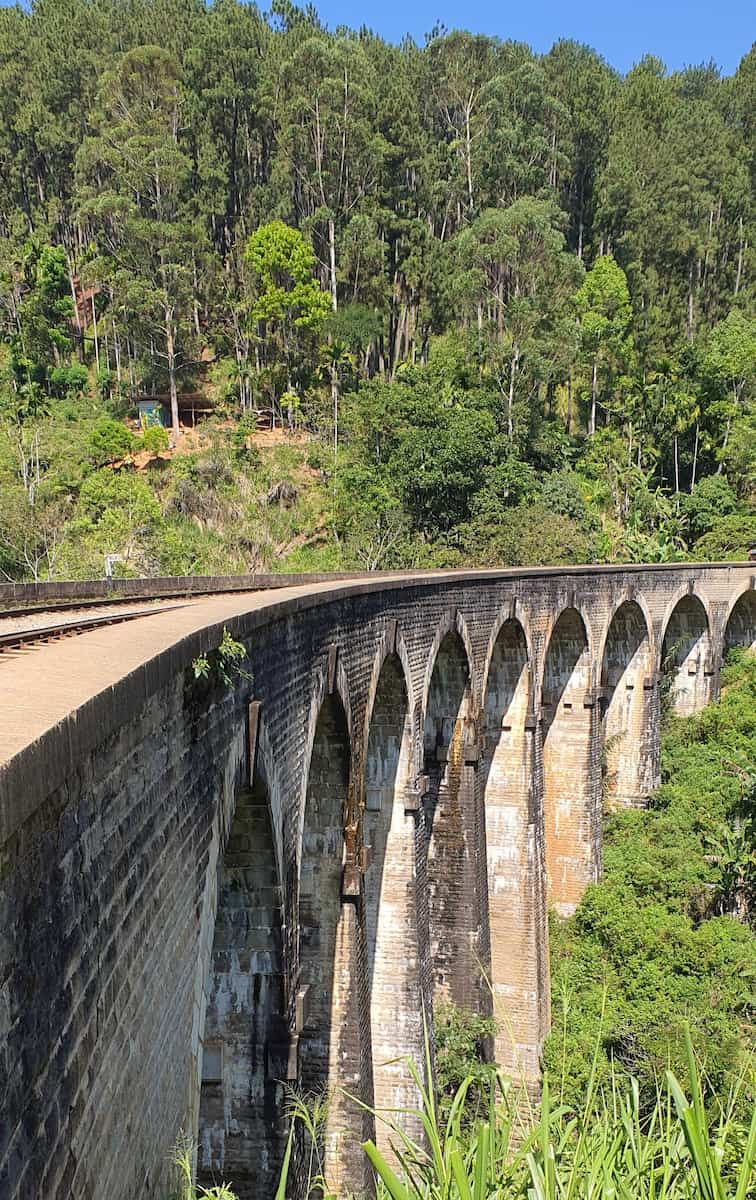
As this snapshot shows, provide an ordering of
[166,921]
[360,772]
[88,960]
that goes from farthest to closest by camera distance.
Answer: [360,772] < [166,921] < [88,960]

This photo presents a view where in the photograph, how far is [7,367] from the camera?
39.8 meters

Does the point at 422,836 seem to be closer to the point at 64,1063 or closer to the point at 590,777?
the point at 590,777

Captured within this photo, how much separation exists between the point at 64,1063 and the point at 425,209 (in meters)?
44.3

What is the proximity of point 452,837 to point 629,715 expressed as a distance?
10.4 metres

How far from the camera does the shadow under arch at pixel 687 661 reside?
88.1 feet

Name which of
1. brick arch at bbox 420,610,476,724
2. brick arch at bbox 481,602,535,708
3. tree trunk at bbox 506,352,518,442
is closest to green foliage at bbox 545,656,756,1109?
brick arch at bbox 420,610,476,724

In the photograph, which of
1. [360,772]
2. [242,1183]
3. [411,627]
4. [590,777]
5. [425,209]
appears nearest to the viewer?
[242,1183]

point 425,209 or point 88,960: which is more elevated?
point 425,209

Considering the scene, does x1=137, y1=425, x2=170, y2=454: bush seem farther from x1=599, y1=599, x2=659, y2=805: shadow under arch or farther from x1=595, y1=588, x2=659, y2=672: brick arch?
x1=595, y1=588, x2=659, y2=672: brick arch

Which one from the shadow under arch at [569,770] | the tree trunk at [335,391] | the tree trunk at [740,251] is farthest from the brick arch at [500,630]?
the tree trunk at [740,251]

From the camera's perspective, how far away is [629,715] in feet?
74.1

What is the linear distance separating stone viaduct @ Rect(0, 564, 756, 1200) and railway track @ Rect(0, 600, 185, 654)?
197mm

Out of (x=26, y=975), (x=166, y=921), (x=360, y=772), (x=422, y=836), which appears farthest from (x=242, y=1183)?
(x=26, y=975)

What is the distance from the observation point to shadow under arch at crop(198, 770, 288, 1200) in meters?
6.82
